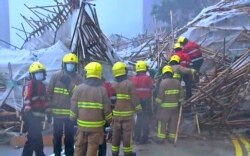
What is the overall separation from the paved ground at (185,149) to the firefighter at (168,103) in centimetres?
38

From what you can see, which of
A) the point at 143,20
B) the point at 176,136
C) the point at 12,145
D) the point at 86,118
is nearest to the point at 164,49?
the point at 176,136

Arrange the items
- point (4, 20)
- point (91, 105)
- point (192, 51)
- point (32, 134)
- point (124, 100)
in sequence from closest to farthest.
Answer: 1. point (91, 105)
2. point (32, 134)
3. point (124, 100)
4. point (192, 51)
5. point (4, 20)

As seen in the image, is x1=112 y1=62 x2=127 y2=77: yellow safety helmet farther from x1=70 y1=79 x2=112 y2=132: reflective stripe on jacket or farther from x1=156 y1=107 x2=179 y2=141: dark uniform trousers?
x1=156 y1=107 x2=179 y2=141: dark uniform trousers

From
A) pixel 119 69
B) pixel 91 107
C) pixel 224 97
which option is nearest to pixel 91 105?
pixel 91 107

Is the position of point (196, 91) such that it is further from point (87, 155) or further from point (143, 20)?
point (143, 20)

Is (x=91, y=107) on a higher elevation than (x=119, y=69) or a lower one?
lower

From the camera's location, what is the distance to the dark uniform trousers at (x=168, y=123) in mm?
10602

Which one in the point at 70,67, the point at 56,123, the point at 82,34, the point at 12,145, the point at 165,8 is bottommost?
the point at 12,145

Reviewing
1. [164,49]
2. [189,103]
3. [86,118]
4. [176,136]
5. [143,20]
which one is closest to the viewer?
[86,118]

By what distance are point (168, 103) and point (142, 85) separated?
2.74 ft

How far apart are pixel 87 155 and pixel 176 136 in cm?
370

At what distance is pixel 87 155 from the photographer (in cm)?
732

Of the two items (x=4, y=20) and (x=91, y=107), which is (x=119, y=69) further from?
(x=4, y=20)

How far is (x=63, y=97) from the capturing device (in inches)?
337
